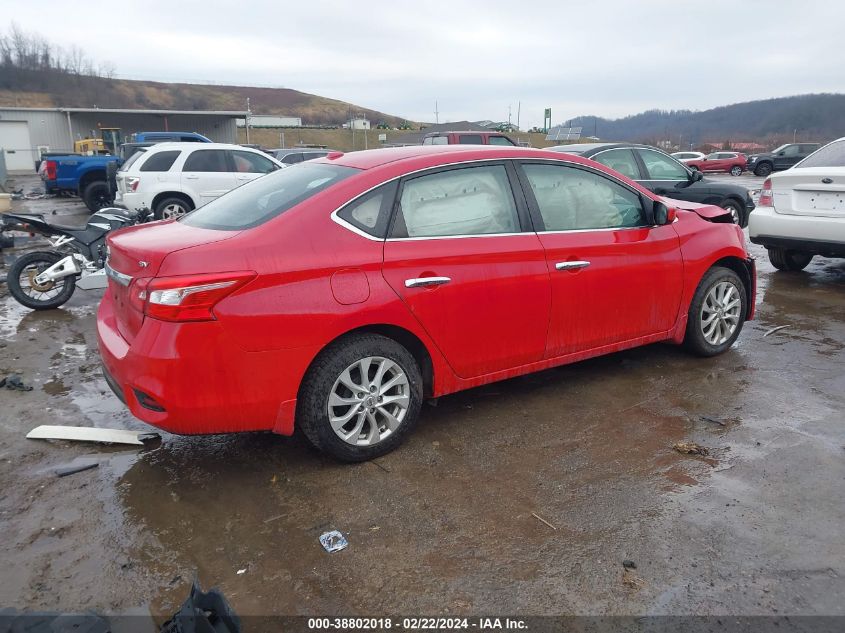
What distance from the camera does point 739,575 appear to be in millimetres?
2600

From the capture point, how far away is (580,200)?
4.30 meters

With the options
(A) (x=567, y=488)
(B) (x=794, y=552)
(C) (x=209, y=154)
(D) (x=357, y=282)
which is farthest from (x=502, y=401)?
(C) (x=209, y=154)

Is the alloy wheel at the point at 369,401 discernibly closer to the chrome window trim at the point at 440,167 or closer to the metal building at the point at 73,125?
the chrome window trim at the point at 440,167

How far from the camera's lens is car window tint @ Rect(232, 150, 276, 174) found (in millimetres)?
12188

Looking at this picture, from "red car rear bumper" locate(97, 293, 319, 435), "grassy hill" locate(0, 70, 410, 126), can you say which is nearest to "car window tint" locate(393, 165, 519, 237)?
"red car rear bumper" locate(97, 293, 319, 435)

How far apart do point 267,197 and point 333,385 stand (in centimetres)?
120

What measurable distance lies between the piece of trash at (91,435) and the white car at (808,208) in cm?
686

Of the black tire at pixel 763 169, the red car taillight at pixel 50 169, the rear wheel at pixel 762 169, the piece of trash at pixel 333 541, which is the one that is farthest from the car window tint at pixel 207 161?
the rear wheel at pixel 762 169

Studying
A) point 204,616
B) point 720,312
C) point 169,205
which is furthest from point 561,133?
point 204,616

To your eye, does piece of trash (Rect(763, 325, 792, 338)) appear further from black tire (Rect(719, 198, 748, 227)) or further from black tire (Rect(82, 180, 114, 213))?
black tire (Rect(82, 180, 114, 213))

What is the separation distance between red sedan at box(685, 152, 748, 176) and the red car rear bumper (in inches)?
1507

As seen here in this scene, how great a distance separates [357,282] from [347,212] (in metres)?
0.39

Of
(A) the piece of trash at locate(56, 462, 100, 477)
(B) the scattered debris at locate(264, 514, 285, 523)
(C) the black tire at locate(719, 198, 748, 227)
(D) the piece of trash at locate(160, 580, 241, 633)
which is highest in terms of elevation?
(C) the black tire at locate(719, 198, 748, 227)

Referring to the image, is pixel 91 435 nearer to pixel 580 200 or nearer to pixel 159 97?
pixel 580 200
